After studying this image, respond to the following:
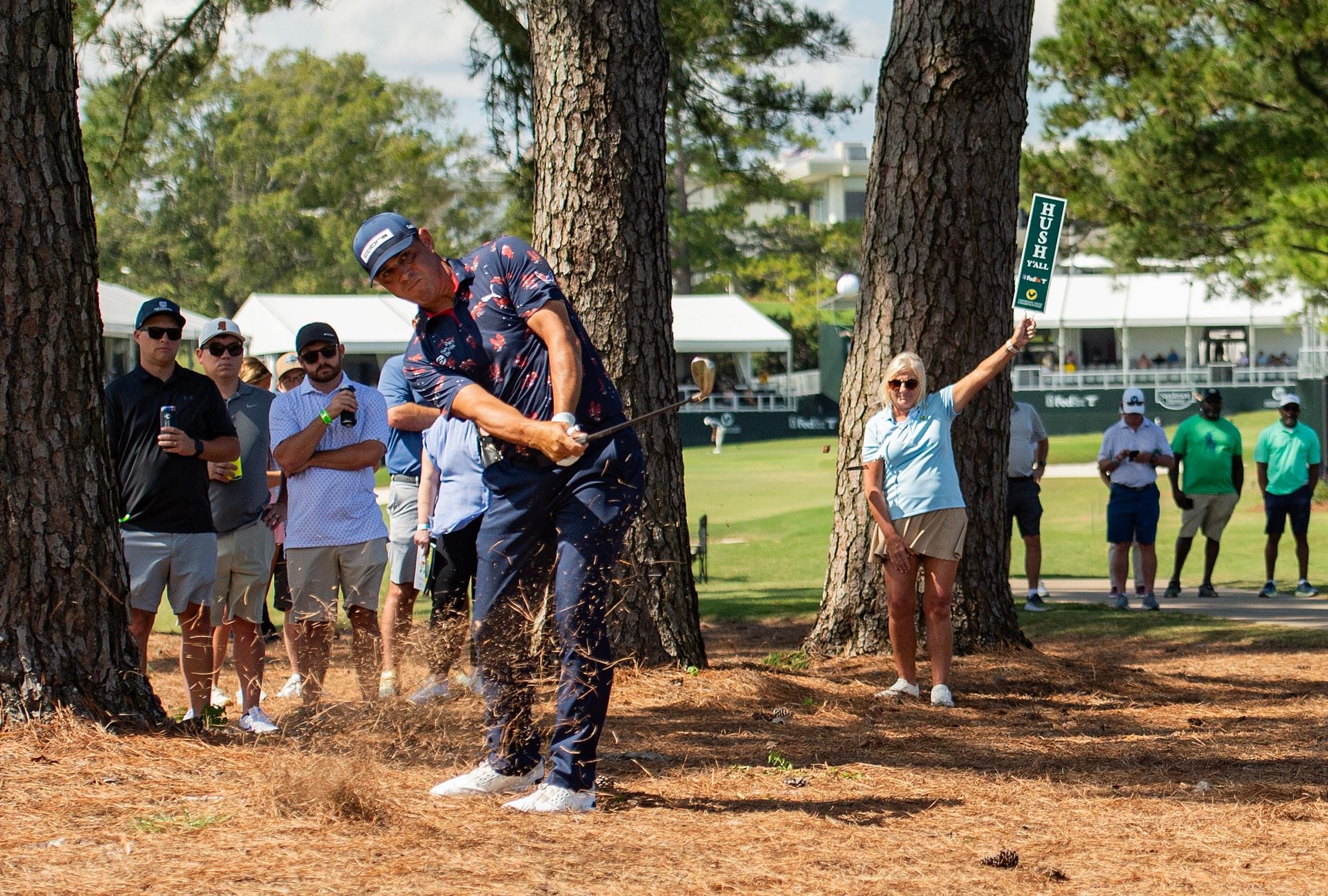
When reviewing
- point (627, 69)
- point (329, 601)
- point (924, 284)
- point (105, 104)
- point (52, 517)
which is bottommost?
point (329, 601)

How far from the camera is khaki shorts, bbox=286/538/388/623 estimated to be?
265 inches

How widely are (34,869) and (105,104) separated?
10903 millimetres

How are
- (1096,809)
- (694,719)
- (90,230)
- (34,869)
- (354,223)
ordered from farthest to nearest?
(354,223), (694,719), (90,230), (1096,809), (34,869)

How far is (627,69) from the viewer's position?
7523mm

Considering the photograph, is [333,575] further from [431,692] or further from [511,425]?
[511,425]

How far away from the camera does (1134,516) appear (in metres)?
12.5

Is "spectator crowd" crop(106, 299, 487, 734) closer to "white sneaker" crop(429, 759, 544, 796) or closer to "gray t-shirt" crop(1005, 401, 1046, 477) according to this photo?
"white sneaker" crop(429, 759, 544, 796)

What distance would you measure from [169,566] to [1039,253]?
14.4 ft

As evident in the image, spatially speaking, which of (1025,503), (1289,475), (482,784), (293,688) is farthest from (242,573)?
(1289,475)

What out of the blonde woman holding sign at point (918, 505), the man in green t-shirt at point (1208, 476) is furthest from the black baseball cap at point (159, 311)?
the man in green t-shirt at point (1208, 476)

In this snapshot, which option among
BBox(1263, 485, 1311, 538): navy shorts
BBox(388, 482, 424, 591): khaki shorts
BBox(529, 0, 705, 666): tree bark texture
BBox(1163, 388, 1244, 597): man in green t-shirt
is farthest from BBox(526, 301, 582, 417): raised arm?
BBox(1263, 485, 1311, 538): navy shorts

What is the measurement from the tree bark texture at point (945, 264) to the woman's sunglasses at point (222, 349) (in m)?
3.49

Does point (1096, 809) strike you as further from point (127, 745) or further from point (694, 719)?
point (127, 745)

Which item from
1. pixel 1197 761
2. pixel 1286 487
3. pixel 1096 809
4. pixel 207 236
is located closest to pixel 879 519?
pixel 1197 761
